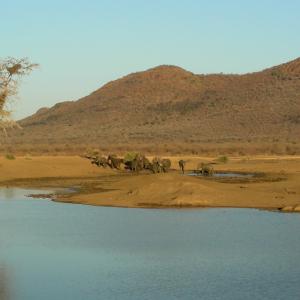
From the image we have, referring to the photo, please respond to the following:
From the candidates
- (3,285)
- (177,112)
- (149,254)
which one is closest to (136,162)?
(149,254)

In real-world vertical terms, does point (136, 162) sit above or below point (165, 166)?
above

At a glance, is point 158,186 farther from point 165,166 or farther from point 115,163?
point 115,163

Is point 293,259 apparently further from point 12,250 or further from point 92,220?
point 92,220

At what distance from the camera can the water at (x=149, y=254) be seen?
631 inches

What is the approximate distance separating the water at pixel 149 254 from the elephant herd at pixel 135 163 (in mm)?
21365

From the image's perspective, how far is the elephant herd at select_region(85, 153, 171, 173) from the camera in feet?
170

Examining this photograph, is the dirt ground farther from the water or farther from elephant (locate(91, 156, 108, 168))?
the water

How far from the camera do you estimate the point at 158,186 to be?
3381 cm

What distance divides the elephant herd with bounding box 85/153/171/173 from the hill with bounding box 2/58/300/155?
28.8m

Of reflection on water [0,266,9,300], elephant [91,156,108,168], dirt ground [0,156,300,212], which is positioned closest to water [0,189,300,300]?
reflection on water [0,266,9,300]

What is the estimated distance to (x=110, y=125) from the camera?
125562 millimetres

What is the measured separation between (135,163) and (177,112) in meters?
73.6

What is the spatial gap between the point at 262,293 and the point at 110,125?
4354 inches

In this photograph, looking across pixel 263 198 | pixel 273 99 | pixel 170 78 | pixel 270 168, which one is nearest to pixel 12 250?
pixel 263 198
